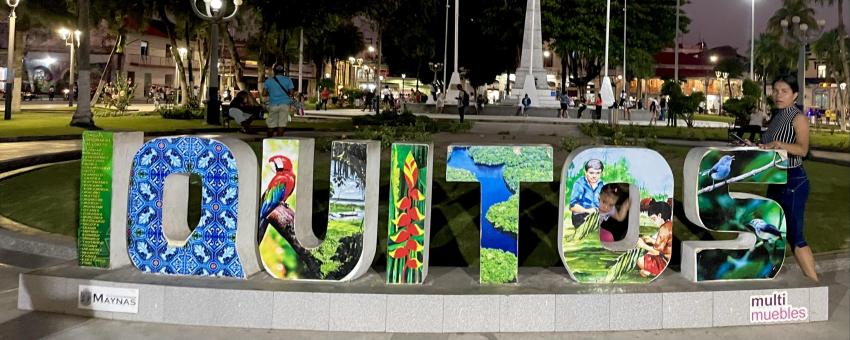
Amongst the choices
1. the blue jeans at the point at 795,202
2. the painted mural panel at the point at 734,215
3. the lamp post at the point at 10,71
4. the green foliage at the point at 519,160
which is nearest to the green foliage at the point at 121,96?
the lamp post at the point at 10,71

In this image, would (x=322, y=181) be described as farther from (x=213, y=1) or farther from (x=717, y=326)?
(x=213, y=1)

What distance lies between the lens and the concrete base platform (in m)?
5.62

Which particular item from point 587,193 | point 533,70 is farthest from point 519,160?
point 533,70

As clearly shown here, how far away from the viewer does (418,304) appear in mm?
5625

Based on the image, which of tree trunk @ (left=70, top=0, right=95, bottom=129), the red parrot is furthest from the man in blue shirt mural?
tree trunk @ (left=70, top=0, right=95, bottom=129)

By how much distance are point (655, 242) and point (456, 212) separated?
365cm

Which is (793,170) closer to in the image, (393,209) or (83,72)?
(393,209)

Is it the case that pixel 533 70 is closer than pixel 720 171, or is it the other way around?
pixel 720 171

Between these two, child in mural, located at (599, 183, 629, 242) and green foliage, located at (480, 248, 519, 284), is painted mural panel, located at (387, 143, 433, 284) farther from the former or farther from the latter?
child in mural, located at (599, 183, 629, 242)

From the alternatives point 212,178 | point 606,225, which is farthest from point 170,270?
point 606,225

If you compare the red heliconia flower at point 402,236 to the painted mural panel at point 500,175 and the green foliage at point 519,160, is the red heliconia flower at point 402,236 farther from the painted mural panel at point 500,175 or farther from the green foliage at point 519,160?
the green foliage at point 519,160

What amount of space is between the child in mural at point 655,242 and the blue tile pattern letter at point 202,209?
3314 millimetres

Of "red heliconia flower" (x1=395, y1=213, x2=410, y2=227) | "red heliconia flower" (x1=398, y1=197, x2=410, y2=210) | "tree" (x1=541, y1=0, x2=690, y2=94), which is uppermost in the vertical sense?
"tree" (x1=541, y1=0, x2=690, y2=94)

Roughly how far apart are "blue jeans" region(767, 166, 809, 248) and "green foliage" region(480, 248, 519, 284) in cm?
253
